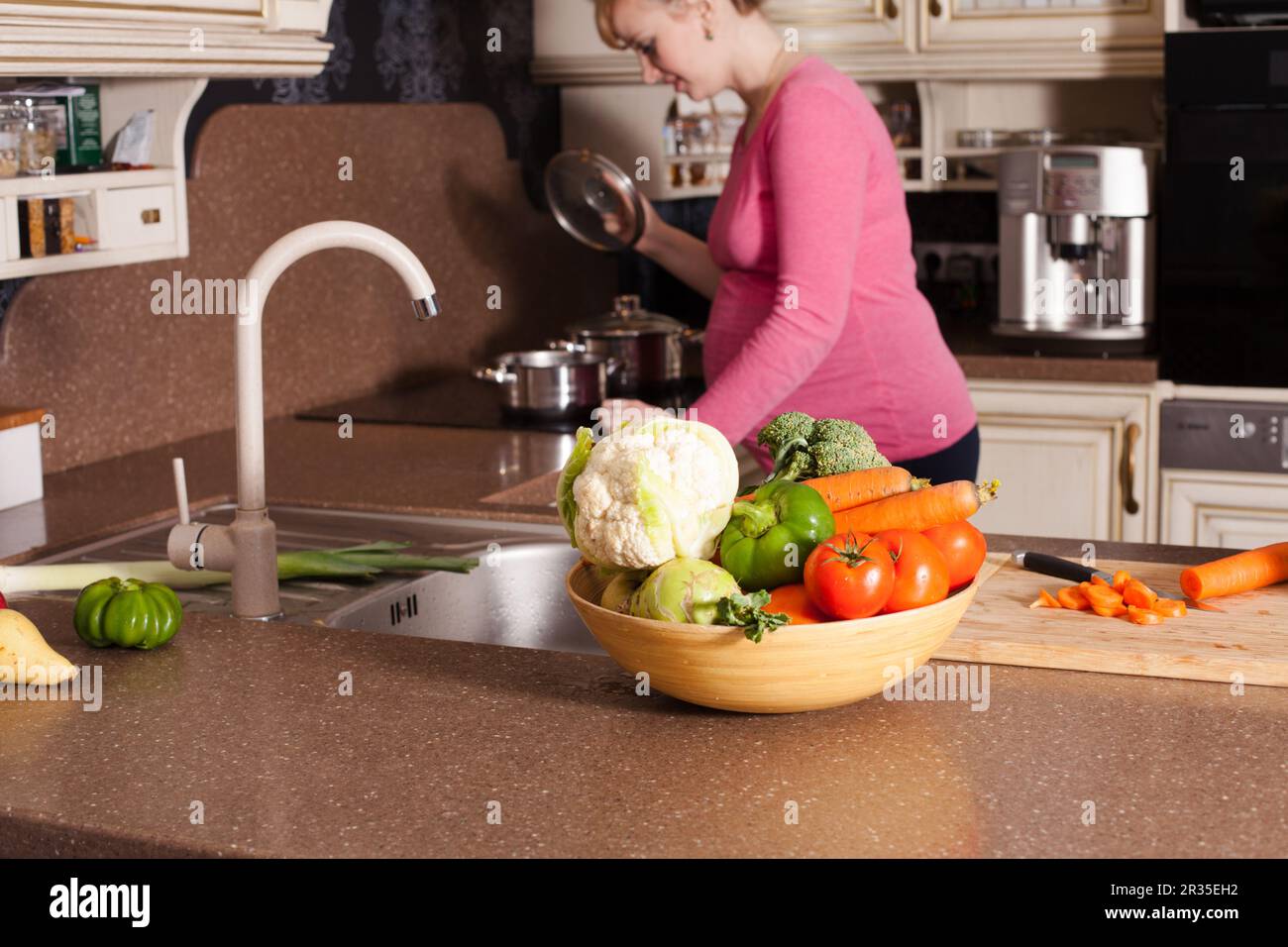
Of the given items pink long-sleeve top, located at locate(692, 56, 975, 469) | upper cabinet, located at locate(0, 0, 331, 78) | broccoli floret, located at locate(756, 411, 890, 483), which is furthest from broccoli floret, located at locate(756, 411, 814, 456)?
upper cabinet, located at locate(0, 0, 331, 78)

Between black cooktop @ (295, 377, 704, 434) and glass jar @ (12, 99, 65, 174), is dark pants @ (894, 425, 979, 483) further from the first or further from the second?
glass jar @ (12, 99, 65, 174)

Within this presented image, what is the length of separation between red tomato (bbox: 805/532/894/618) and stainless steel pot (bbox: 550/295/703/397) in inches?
70.6

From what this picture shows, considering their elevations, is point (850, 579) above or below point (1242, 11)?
below

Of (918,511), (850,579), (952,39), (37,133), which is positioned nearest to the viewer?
(850,579)

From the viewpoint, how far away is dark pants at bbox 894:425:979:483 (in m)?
2.22

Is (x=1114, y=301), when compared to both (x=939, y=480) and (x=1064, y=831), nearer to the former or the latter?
(x=939, y=480)

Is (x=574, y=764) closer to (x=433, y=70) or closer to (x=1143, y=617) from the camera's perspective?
(x=1143, y=617)

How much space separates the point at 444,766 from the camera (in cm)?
109

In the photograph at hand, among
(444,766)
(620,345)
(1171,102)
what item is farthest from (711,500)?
(1171,102)

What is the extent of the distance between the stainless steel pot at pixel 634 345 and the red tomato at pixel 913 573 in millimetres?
1772

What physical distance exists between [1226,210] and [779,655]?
6.84 feet

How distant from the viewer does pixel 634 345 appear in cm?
293

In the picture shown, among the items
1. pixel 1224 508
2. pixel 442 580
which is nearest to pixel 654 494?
pixel 442 580

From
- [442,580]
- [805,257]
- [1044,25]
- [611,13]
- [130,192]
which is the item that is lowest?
[442,580]
